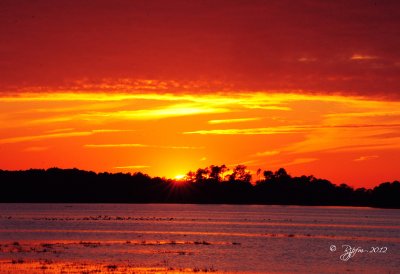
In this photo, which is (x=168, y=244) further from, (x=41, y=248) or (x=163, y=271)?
(x=163, y=271)

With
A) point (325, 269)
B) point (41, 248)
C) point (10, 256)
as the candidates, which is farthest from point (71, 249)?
point (325, 269)

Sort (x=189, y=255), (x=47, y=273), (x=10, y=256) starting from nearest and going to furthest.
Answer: (x=47, y=273)
(x=10, y=256)
(x=189, y=255)

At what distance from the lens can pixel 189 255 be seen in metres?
68.9

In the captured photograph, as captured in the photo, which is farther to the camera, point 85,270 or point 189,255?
point 189,255

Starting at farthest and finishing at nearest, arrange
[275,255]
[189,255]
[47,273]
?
[275,255] < [189,255] < [47,273]

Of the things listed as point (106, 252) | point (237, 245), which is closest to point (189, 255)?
point (106, 252)

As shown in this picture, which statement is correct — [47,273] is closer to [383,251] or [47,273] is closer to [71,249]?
[71,249]

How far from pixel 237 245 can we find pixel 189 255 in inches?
757

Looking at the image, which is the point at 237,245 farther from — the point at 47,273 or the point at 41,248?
the point at 47,273

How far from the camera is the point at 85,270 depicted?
53344 millimetres

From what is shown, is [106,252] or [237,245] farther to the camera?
[237,245]

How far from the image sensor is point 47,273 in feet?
168

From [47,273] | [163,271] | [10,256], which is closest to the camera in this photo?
[47,273]

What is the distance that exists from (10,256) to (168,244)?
26.4m
